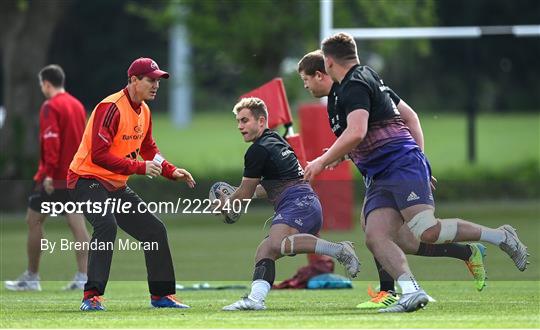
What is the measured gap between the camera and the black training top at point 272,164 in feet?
34.4

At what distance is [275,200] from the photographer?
1072 centimetres

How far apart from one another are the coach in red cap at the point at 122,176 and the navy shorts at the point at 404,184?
5.08ft

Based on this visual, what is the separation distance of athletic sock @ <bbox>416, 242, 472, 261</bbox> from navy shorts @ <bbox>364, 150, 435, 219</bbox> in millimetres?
664

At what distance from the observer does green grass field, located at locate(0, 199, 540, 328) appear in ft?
30.9

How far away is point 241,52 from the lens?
28.2 meters

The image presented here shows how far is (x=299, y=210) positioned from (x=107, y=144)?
58.6 inches

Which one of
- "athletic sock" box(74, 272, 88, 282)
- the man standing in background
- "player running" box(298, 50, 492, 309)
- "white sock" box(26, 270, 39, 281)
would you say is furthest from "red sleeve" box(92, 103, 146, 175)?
"white sock" box(26, 270, 39, 281)

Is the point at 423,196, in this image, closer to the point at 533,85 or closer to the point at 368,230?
the point at 368,230

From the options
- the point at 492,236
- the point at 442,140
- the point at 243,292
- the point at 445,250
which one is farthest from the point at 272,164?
the point at 442,140

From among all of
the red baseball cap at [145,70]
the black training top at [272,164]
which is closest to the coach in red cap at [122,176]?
the red baseball cap at [145,70]

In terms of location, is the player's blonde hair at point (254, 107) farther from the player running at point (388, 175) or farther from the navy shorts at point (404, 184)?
the navy shorts at point (404, 184)

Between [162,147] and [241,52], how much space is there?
57.3 ft

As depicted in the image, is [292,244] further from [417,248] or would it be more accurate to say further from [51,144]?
[51,144]

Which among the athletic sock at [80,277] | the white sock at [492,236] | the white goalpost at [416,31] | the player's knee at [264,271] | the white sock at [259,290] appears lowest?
the athletic sock at [80,277]
